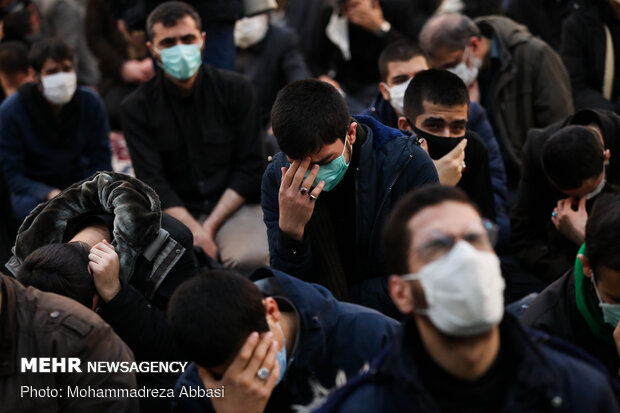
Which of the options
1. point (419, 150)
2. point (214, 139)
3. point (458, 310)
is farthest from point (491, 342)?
point (214, 139)

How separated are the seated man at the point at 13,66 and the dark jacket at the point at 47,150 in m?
0.73

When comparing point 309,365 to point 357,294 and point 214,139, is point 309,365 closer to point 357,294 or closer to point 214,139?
point 357,294

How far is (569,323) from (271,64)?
425 cm

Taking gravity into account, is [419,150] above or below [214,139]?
above

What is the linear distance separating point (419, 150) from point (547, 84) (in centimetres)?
246

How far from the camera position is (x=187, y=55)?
17.6 ft

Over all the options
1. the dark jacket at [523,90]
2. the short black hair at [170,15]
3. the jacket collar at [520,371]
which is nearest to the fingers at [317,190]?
the jacket collar at [520,371]

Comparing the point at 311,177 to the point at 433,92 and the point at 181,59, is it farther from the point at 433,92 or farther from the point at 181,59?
the point at 181,59

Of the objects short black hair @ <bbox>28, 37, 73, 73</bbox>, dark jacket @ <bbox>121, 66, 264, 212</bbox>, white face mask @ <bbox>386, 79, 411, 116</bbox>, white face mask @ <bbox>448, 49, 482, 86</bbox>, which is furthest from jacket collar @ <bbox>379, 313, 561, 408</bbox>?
short black hair @ <bbox>28, 37, 73, 73</bbox>

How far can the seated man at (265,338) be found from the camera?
263cm

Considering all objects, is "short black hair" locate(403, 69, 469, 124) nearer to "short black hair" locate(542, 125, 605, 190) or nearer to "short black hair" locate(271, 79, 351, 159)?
"short black hair" locate(542, 125, 605, 190)

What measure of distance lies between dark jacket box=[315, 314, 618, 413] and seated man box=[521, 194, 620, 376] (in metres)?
0.87

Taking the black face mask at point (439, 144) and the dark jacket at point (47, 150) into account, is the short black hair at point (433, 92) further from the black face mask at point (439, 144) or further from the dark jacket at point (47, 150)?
the dark jacket at point (47, 150)

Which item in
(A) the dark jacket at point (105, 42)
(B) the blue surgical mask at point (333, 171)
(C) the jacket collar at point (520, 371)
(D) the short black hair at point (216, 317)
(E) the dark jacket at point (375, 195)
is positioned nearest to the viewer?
(C) the jacket collar at point (520, 371)
